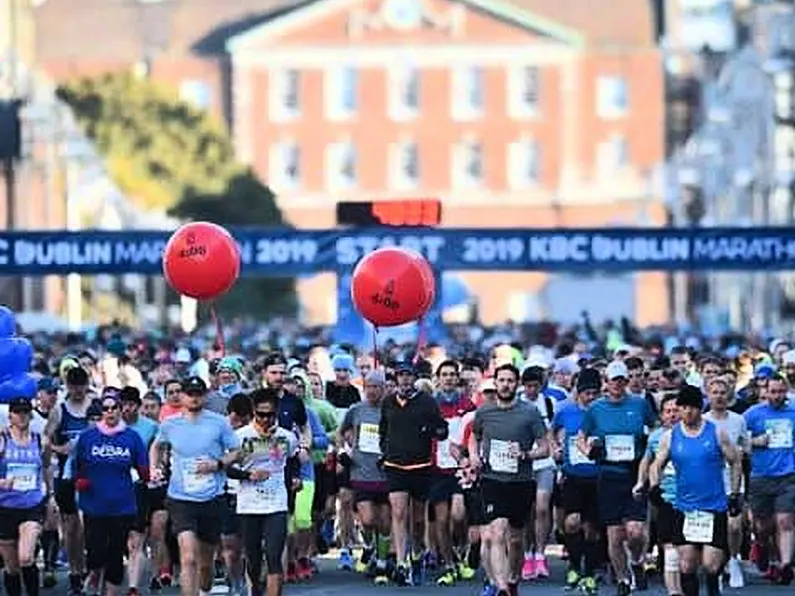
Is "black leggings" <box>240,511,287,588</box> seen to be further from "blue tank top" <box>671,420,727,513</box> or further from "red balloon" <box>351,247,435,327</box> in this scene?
"red balloon" <box>351,247,435,327</box>

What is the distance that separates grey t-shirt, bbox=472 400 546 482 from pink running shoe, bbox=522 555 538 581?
2.63 metres

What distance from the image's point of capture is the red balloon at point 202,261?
72.2ft

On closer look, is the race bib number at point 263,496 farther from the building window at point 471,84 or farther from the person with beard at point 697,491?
the building window at point 471,84

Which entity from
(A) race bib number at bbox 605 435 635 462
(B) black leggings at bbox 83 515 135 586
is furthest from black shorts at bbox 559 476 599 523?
(B) black leggings at bbox 83 515 135 586

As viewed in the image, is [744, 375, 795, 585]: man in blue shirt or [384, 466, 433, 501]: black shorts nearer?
[744, 375, 795, 585]: man in blue shirt

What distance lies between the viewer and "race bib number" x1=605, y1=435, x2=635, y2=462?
2070 centimetres

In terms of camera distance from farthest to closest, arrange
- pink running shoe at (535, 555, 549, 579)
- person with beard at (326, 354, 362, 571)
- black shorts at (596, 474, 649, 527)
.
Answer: person with beard at (326, 354, 362, 571) < pink running shoe at (535, 555, 549, 579) < black shorts at (596, 474, 649, 527)

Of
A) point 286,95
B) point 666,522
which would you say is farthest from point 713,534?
point 286,95

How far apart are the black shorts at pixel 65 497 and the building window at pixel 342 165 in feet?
339

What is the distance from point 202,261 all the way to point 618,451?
132 inches

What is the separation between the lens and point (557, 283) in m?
73.6

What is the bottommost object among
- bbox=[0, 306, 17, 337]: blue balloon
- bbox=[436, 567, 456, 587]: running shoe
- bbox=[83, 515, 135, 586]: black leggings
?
bbox=[436, 567, 456, 587]: running shoe

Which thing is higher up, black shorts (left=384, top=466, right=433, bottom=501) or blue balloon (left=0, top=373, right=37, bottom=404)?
blue balloon (left=0, top=373, right=37, bottom=404)

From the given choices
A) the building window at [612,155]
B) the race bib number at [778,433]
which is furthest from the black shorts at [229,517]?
the building window at [612,155]
